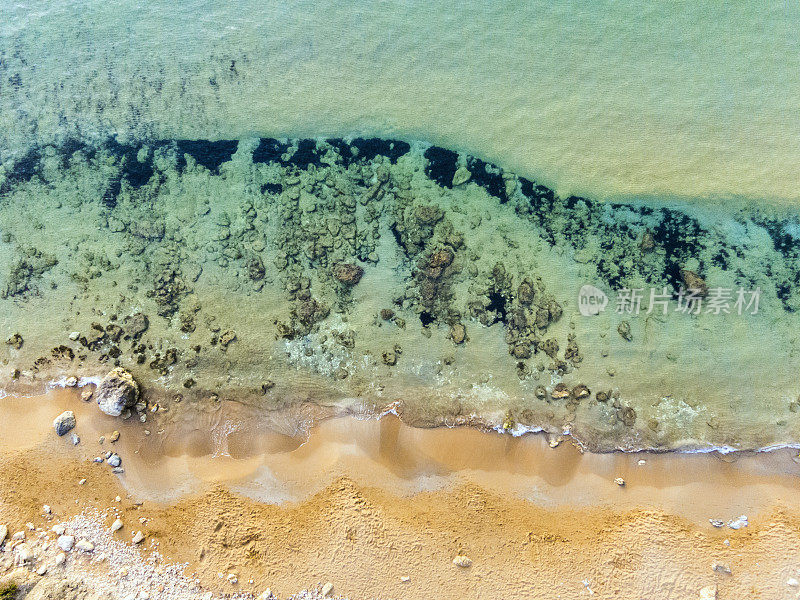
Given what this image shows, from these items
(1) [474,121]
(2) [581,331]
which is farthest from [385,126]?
(2) [581,331]

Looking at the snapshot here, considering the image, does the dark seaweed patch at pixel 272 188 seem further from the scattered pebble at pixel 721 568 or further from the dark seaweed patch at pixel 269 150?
the scattered pebble at pixel 721 568

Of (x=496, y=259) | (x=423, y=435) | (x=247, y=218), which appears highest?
(x=247, y=218)

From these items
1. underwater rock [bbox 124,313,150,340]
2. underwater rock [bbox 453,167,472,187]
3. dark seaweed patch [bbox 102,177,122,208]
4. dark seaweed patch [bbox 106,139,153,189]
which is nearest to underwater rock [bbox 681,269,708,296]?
underwater rock [bbox 453,167,472,187]

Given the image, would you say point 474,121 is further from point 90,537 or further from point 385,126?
point 90,537

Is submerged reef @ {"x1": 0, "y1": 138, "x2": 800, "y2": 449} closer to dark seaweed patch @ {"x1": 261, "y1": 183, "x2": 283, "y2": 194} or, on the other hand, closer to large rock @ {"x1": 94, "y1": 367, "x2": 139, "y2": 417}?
dark seaweed patch @ {"x1": 261, "y1": 183, "x2": 283, "y2": 194}

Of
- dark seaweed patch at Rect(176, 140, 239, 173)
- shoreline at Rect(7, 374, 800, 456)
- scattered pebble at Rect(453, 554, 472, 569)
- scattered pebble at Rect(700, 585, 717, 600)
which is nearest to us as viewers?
scattered pebble at Rect(700, 585, 717, 600)
